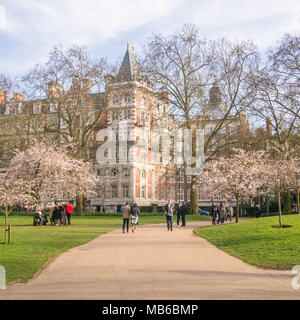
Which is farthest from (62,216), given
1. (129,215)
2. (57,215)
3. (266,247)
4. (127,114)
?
(127,114)

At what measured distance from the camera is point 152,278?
898 centimetres

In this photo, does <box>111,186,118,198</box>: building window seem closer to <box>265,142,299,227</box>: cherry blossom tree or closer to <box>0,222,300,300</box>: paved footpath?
<box>265,142,299,227</box>: cherry blossom tree

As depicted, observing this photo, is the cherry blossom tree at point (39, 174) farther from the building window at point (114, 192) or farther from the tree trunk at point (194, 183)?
the building window at point (114, 192)

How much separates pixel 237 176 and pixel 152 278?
76.0 feet

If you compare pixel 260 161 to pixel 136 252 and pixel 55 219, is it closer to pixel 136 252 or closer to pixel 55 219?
pixel 55 219

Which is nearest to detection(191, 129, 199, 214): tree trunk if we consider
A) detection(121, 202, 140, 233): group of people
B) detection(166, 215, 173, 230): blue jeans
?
detection(166, 215, 173, 230): blue jeans

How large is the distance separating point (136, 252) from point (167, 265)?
3158mm

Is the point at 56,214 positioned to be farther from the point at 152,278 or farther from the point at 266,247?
the point at 152,278

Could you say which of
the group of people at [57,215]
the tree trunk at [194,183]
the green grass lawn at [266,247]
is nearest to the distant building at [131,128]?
the tree trunk at [194,183]

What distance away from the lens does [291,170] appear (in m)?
33.9

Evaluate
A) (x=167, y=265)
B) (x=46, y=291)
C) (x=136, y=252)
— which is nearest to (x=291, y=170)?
(x=136, y=252)

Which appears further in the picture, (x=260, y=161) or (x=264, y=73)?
(x=260, y=161)

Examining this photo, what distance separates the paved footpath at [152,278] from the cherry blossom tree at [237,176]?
17978mm

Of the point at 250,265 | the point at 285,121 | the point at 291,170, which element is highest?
the point at 285,121
